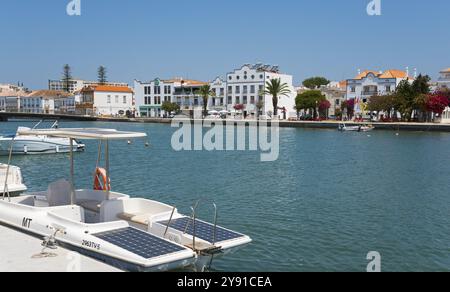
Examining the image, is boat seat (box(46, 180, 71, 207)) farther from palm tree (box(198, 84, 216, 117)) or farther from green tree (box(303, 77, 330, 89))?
green tree (box(303, 77, 330, 89))

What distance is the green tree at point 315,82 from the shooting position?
503ft

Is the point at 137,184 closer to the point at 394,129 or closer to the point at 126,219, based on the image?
the point at 126,219

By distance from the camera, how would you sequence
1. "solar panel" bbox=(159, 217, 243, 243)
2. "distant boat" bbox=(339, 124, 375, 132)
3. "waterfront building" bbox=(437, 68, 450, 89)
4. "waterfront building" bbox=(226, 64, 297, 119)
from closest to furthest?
1. "solar panel" bbox=(159, 217, 243, 243)
2. "distant boat" bbox=(339, 124, 375, 132)
3. "waterfront building" bbox=(437, 68, 450, 89)
4. "waterfront building" bbox=(226, 64, 297, 119)

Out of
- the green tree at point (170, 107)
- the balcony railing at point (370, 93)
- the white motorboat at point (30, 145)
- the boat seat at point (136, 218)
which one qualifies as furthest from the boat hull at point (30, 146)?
the green tree at point (170, 107)

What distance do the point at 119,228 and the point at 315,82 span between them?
149 metres

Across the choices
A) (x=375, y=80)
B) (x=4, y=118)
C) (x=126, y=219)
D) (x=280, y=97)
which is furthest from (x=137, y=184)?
(x=4, y=118)

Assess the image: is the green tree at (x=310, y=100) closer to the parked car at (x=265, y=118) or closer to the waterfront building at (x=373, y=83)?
the waterfront building at (x=373, y=83)

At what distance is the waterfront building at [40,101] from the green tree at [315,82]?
73.6m

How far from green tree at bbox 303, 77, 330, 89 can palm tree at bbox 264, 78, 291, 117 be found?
4563 cm

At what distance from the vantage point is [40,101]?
15200cm

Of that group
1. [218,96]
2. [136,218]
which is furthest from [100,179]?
[218,96]

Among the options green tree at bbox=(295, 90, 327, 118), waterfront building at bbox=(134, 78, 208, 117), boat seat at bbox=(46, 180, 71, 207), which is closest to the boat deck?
boat seat at bbox=(46, 180, 71, 207)

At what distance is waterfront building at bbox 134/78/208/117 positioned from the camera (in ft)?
406
